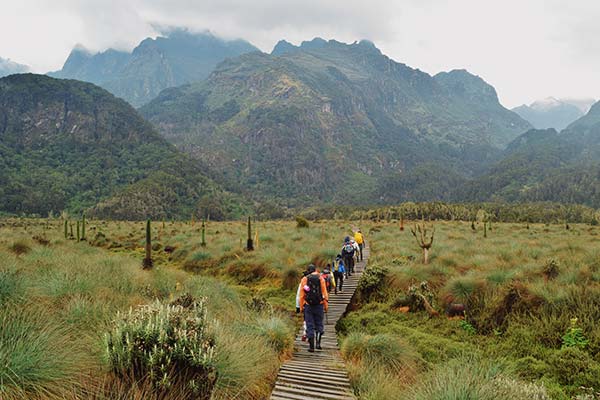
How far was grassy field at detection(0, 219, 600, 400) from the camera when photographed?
17.5ft

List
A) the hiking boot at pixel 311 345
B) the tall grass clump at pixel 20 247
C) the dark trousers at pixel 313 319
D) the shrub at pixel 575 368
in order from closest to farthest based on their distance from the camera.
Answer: the shrub at pixel 575 368, the hiking boot at pixel 311 345, the dark trousers at pixel 313 319, the tall grass clump at pixel 20 247

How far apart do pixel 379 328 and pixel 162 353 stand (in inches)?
353

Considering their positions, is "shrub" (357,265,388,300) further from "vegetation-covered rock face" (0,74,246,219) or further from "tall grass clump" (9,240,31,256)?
"vegetation-covered rock face" (0,74,246,219)

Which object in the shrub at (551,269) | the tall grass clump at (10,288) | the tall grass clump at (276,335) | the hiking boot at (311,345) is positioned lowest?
the hiking boot at (311,345)

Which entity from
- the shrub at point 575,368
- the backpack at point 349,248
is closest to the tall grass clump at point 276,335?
the shrub at point 575,368

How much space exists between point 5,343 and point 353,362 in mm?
6585

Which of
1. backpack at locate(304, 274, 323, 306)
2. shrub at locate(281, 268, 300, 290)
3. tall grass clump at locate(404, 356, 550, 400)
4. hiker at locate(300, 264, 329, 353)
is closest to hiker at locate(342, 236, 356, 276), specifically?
shrub at locate(281, 268, 300, 290)

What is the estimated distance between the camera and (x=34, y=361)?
4.76 metres

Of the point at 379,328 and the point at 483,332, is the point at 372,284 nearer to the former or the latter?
the point at 379,328

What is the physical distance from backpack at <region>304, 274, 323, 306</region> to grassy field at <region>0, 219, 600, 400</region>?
1.02m

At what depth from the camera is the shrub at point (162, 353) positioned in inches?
211

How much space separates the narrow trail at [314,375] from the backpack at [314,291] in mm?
1263

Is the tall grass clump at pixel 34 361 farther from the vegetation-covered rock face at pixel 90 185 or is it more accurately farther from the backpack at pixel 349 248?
the vegetation-covered rock face at pixel 90 185

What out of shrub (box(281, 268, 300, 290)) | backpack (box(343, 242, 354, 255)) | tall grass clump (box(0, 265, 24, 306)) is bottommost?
shrub (box(281, 268, 300, 290))
